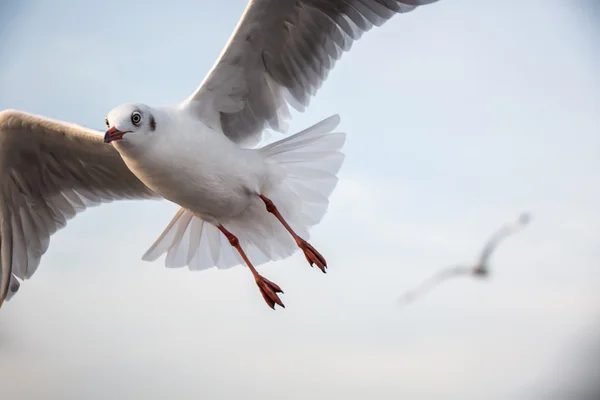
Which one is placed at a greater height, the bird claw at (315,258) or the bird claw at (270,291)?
the bird claw at (315,258)

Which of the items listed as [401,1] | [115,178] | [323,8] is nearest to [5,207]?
[115,178]

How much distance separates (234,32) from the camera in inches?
106

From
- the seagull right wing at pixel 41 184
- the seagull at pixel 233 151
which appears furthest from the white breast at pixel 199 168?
the seagull right wing at pixel 41 184

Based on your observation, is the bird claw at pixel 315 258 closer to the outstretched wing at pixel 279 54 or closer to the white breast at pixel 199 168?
the white breast at pixel 199 168

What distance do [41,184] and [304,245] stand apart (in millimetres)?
1115

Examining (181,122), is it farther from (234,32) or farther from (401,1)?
(401,1)

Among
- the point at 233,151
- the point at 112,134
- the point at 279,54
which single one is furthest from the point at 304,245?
the point at 112,134

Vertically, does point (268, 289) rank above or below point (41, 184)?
below

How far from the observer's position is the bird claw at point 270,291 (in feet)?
9.21

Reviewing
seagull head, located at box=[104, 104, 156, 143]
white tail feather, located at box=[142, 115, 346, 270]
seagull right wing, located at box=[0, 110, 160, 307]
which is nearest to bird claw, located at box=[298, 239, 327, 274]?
white tail feather, located at box=[142, 115, 346, 270]

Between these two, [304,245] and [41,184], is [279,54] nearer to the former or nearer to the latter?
[304,245]

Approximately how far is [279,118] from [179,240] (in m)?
0.56

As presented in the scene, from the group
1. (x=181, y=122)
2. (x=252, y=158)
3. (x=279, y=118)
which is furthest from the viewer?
(x=279, y=118)

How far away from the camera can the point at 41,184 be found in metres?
3.35
